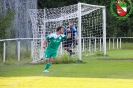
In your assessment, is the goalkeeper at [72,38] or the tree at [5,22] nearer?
the goalkeeper at [72,38]

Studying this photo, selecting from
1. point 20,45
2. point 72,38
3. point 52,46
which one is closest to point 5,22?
point 20,45

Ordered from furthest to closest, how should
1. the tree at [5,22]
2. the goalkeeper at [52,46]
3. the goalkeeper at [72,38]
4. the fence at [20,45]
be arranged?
1. the tree at [5,22]
2. the fence at [20,45]
3. the goalkeeper at [72,38]
4. the goalkeeper at [52,46]

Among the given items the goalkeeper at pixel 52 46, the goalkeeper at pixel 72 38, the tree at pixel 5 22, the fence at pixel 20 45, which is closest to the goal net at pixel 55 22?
the goalkeeper at pixel 72 38

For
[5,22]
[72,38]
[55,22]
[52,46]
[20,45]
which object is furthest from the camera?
[20,45]

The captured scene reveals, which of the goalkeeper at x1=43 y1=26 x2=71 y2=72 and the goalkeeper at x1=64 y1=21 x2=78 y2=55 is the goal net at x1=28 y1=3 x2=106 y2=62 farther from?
the goalkeeper at x1=43 y1=26 x2=71 y2=72

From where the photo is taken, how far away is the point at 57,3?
52438 millimetres

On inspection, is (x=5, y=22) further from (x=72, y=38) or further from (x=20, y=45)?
(x=72, y=38)

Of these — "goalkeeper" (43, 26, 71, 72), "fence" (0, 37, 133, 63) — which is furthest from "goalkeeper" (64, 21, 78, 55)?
"goalkeeper" (43, 26, 71, 72)

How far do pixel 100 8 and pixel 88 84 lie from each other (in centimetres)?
1568

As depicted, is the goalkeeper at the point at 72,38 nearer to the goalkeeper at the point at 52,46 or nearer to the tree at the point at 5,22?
the tree at the point at 5,22

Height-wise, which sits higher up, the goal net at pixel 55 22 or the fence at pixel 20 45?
the goal net at pixel 55 22

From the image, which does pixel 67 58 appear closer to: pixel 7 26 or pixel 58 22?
pixel 58 22

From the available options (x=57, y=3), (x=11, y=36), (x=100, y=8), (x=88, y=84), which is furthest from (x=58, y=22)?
(x=57, y=3)

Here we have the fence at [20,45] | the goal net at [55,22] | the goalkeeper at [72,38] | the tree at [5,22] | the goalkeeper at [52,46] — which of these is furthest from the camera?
the tree at [5,22]
